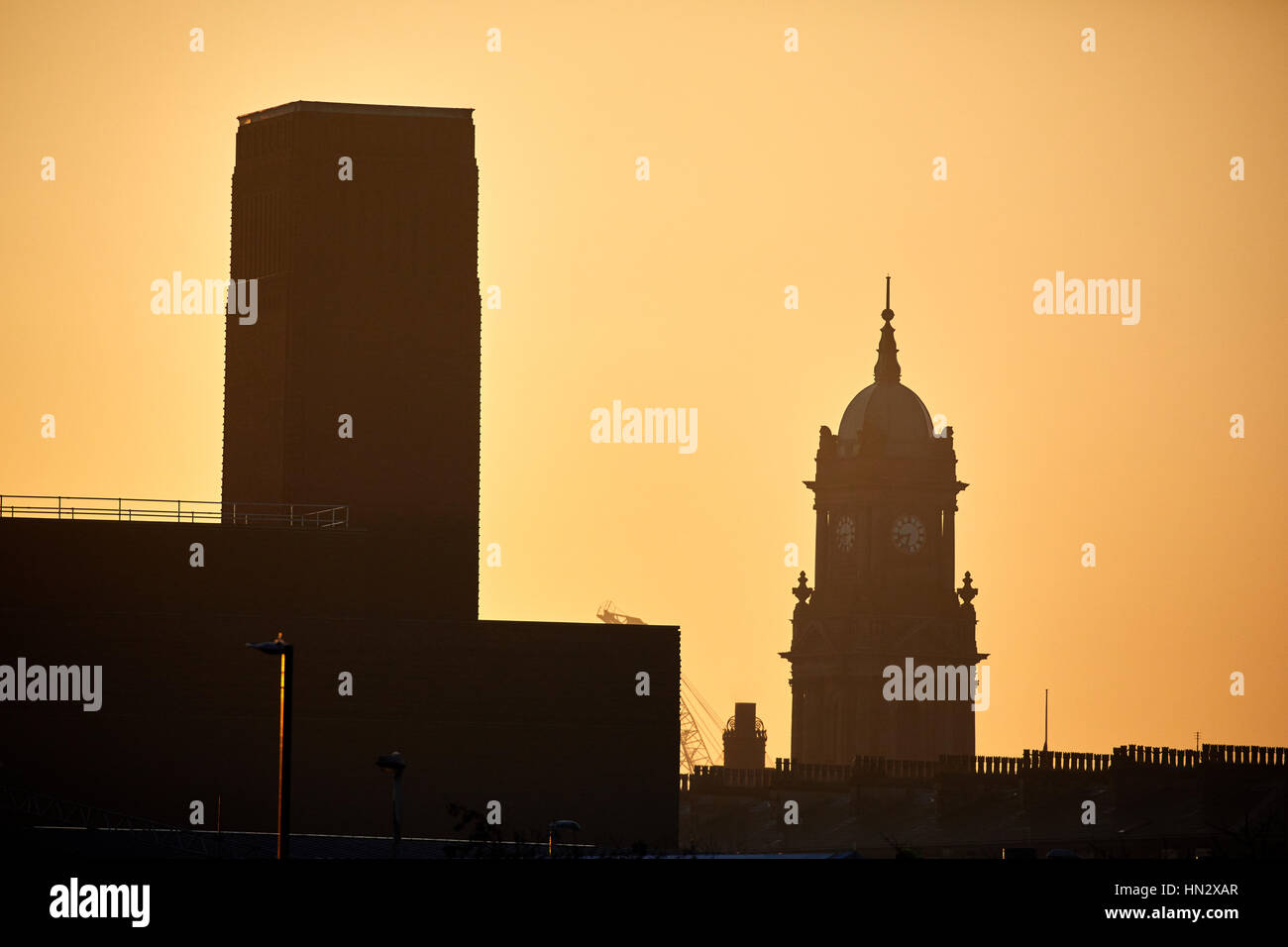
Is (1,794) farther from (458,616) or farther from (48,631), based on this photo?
(458,616)

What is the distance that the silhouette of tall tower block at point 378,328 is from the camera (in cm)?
11906

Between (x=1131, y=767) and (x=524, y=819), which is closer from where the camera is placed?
(x=524, y=819)

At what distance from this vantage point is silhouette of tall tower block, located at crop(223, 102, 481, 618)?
119 meters

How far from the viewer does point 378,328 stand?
120375mm

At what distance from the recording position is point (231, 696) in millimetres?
105875

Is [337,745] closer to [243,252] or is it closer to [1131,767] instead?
[243,252]
